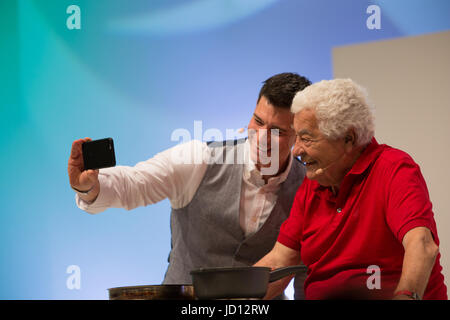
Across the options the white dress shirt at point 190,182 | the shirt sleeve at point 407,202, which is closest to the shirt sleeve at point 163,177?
the white dress shirt at point 190,182

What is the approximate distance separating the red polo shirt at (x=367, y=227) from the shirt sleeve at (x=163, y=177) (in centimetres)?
59

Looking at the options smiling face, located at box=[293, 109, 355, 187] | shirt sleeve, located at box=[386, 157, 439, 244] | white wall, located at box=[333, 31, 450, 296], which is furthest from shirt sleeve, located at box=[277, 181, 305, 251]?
white wall, located at box=[333, 31, 450, 296]

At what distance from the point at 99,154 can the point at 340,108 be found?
2.37 feet

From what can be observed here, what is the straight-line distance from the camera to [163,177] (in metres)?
2.02

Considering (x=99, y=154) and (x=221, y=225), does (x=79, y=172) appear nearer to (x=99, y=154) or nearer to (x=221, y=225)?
(x=99, y=154)

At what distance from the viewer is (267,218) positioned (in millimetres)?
2006

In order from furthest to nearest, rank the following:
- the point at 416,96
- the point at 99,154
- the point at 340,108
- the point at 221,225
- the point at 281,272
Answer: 1. the point at 416,96
2. the point at 221,225
3. the point at 340,108
4. the point at 99,154
5. the point at 281,272

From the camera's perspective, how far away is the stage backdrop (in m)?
3.14

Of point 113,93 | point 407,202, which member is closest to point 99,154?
point 407,202

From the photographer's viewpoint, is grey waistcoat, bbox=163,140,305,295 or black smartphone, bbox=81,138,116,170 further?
grey waistcoat, bbox=163,140,305,295

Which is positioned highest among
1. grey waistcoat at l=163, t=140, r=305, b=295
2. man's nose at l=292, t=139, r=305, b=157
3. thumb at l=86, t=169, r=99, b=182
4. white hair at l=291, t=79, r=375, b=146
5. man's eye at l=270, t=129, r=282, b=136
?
white hair at l=291, t=79, r=375, b=146

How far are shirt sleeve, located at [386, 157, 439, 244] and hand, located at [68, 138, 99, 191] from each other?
0.86m

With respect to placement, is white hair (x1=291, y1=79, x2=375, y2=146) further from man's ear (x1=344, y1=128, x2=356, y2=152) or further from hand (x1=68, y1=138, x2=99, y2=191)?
hand (x1=68, y1=138, x2=99, y2=191)

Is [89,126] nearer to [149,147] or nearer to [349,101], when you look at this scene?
[149,147]
